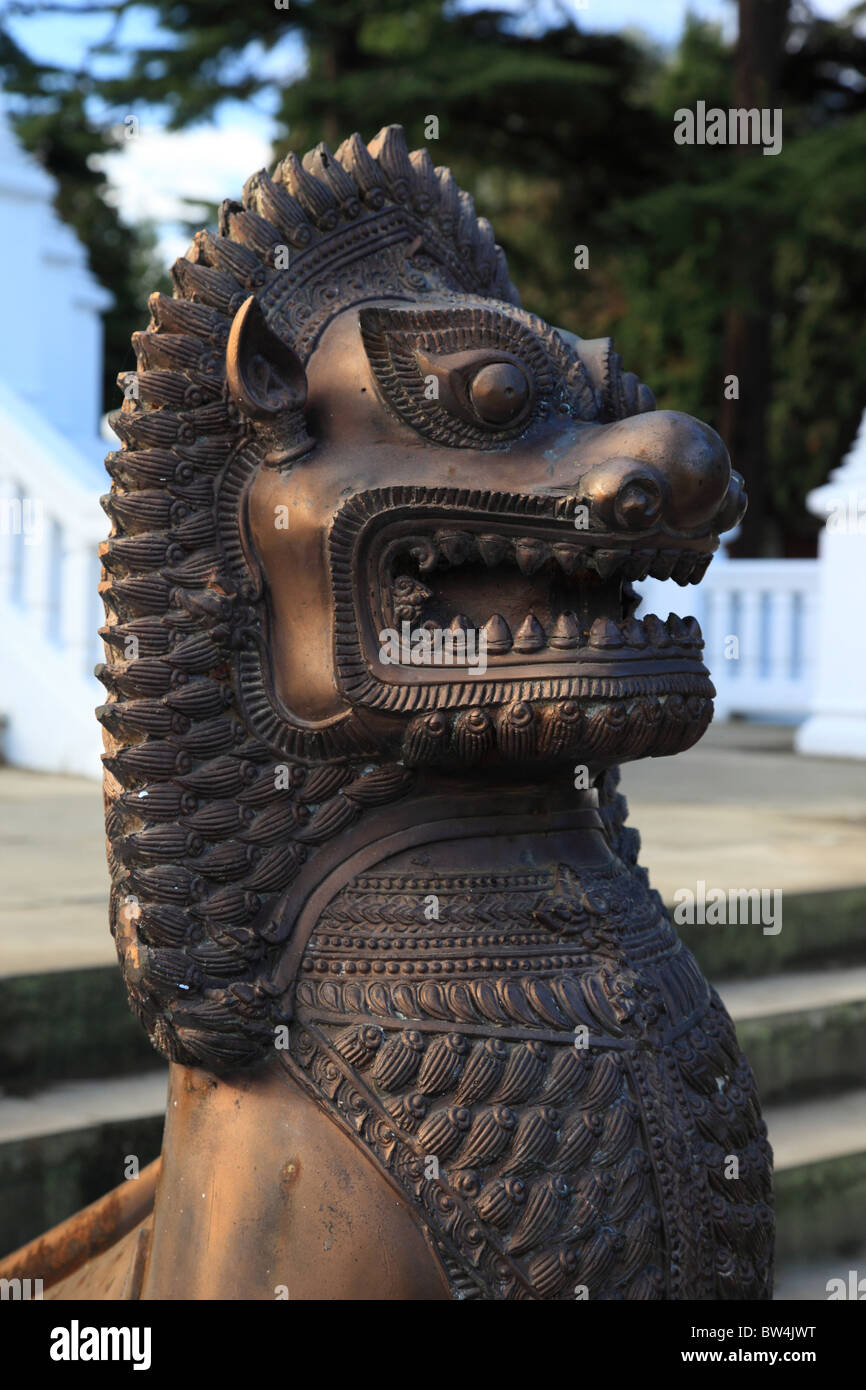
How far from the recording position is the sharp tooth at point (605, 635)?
1426 millimetres

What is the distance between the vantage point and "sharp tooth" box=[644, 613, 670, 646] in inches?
57.9

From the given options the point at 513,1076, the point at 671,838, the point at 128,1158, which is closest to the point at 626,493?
the point at 513,1076

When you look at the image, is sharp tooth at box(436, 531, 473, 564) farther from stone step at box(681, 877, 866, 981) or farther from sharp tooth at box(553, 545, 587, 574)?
stone step at box(681, 877, 866, 981)

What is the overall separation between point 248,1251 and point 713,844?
2.87 m

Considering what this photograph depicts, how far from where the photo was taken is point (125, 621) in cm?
149

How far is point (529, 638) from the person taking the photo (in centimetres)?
142

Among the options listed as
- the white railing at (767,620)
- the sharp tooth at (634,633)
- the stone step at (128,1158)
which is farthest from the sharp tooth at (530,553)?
the white railing at (767,620)

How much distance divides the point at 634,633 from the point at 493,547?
16cm

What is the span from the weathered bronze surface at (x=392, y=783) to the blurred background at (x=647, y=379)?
47 centimetres

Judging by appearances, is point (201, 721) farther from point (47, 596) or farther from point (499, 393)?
point (47, 596)

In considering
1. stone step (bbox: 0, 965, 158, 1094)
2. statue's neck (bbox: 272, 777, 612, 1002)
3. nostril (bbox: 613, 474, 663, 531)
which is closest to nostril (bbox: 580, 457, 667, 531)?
nostril (bbox: 613, 474, 663, 531)

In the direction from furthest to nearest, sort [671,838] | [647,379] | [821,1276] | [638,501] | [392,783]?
1. [647,379]
2. [671,838]
3. [821,1276]
4. [392,783]
5. [638,501]
